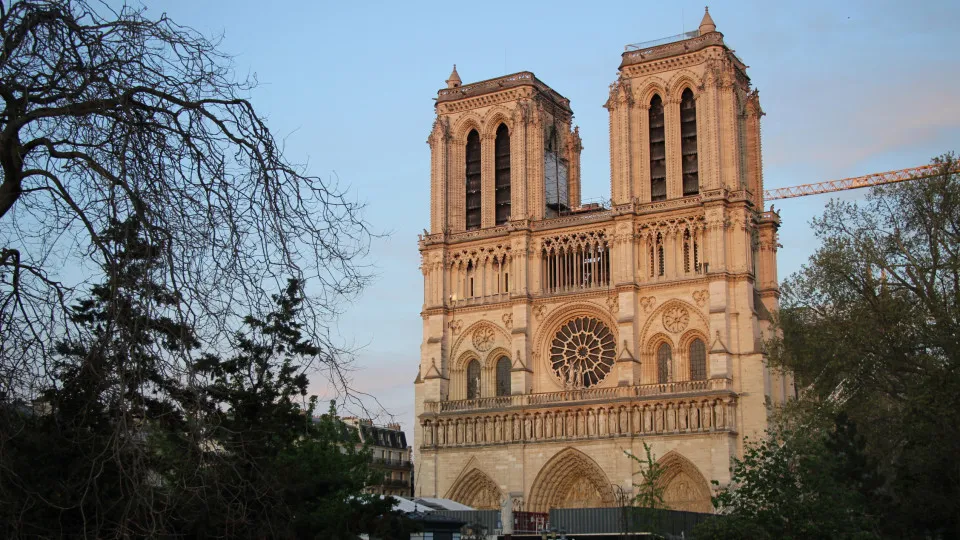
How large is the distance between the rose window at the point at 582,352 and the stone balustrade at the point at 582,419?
1.61m

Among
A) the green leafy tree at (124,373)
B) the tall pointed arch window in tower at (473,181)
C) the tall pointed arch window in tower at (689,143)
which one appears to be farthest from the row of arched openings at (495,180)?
the green leafy tree at (124,373)

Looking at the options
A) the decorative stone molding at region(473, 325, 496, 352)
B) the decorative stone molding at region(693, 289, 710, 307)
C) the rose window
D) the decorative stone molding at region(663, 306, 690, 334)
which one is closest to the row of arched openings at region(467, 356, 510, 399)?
the decorative stone molding at region(473, 325, 496, 352)

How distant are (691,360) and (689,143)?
955 centimetres

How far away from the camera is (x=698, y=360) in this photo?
48250 millimetres

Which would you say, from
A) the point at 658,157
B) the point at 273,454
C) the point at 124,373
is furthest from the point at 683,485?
the point at 124,373

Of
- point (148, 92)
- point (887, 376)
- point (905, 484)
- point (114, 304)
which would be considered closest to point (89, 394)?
point (114, 304)

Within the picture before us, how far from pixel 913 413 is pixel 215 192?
25.3 m

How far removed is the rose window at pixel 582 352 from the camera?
5069cm

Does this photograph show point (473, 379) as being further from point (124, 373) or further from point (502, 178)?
point (124, 373)

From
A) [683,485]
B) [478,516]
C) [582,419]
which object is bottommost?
[478,516]

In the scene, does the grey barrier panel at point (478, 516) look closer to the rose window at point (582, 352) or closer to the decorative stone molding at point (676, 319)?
the rose window at point (582, 352)

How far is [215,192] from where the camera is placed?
662 cm

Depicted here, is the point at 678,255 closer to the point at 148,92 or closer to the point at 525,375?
the point at 525,375

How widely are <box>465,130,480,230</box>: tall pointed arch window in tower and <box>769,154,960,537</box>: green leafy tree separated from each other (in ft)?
70.7
